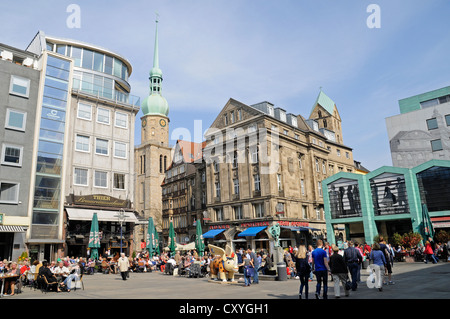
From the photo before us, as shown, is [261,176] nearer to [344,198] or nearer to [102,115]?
[344,198]

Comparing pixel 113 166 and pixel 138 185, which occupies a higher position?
pixel 138 185

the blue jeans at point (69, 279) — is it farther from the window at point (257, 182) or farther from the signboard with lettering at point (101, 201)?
the window at point (257, 182)

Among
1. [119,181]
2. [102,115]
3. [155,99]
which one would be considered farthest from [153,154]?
[119,181]

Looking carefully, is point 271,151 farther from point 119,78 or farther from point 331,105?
point 331,105

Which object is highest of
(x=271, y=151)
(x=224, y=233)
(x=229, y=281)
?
(x=271, y=151)

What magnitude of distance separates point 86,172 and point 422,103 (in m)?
52.9

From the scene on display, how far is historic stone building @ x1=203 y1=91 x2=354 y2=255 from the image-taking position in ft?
137

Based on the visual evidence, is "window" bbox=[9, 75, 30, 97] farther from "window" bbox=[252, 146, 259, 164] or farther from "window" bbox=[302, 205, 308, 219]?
"window" bbox=[302, 205, 308, 219]

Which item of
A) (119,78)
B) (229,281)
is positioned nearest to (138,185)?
(119,78)

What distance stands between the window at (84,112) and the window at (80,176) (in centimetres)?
527

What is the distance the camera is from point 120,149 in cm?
3488

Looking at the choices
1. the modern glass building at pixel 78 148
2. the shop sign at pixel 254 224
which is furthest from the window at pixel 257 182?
the modern glass building at pixel 78 148

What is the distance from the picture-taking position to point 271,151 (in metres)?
42.7

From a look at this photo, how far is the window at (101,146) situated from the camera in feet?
109
